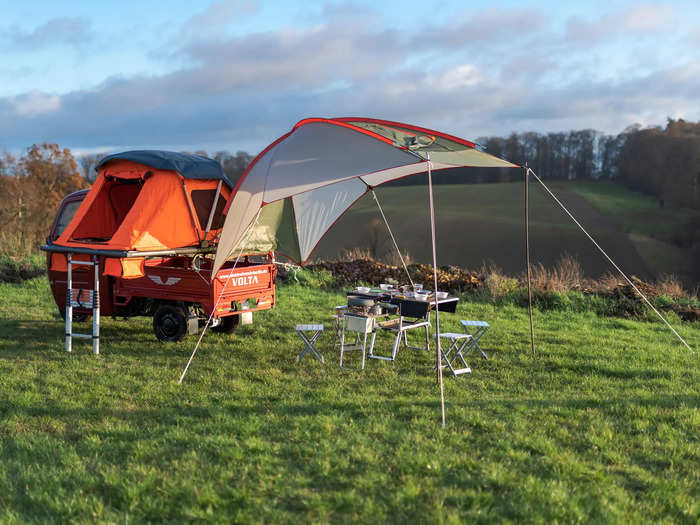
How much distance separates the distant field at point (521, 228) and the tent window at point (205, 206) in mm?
23177

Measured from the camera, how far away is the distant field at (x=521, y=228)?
39.5 metres

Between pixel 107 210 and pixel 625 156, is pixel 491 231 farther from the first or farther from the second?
pixel 107 210

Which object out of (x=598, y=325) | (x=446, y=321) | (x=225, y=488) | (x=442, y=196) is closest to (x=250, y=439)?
(x=225, y=488)

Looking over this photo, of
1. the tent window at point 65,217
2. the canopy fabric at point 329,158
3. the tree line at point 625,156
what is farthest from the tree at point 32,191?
the tree line at point 625,156

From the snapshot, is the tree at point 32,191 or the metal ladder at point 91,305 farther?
the tree at point 32,191

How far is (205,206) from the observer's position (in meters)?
10.2

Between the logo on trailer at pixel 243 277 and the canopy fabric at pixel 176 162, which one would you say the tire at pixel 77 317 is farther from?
the logo on trailer at pixel 243 277

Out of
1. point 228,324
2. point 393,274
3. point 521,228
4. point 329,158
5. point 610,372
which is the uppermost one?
point 329,158

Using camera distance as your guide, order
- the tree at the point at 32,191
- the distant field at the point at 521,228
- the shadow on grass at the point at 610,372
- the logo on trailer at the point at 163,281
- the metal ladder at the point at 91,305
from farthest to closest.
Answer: the distant field at the point at 521,228 < the tree at the point at 32,191 < the logo on trailer at the point at 163,281 < the metal ladder at the point at 91,305 < the shadow on grass at the point at 610,372

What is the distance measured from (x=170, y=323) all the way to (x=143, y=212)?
1.66m

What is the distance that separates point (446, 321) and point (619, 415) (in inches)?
207

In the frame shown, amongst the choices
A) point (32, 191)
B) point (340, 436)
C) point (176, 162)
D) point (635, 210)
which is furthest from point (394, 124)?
point (635, 210)

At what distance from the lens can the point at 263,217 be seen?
420 inches

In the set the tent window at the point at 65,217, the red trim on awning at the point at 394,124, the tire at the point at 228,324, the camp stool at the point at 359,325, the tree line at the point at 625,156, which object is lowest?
the tire at the point at 228,324
